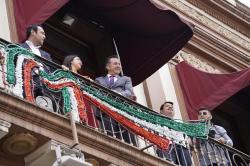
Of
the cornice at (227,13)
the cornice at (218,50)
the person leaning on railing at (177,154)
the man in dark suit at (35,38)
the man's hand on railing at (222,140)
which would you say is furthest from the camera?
the cornice at (227,13)

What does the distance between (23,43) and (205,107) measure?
4197 millimetres

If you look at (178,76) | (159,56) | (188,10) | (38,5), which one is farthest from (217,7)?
(38,5)

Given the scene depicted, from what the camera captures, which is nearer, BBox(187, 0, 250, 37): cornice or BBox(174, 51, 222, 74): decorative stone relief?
BBox(174, 51, 222, 74): decorative stone relief

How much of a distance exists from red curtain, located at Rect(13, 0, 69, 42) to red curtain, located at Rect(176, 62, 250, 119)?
345 centimetres

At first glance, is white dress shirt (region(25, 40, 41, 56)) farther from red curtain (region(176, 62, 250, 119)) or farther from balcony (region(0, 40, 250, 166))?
red curtain (region(176, 62, 250, 119))

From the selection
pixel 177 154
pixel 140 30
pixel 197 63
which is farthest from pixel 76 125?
pixel 197 63

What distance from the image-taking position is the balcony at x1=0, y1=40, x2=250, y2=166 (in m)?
Answer: 9.05

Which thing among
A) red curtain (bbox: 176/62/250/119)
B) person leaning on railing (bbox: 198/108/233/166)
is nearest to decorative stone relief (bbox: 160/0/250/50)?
red curtain (bbox: 176/62/250/119)

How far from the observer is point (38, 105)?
30.4ft

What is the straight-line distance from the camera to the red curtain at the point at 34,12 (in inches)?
444

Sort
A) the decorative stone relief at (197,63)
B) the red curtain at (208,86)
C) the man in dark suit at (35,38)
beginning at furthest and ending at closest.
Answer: the decorative stone relief at (197,63), the red curtain at (208,86), the man in dark suit at (35,38)

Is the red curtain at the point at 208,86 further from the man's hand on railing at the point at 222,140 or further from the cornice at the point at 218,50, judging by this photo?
the man's hand on railing at the point at 222,140

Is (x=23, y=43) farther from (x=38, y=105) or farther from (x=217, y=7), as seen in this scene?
(x=217, y=7)

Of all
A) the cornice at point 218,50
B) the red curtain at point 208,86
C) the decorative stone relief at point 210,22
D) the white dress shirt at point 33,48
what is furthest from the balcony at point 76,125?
the decorative stone relief at point 210,22
